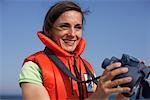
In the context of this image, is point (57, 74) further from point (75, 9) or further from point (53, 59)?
point (75, 9)

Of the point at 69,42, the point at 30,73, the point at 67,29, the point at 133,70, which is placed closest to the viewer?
the point at 133,70

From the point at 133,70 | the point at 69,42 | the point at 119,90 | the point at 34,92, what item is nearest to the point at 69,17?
the point at 69,42

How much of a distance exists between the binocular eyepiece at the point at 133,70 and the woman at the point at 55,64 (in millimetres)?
539

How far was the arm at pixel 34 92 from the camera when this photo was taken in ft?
10.9

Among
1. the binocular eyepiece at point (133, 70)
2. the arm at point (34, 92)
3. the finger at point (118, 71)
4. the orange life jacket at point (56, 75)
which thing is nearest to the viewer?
the finger at point (118, 71)

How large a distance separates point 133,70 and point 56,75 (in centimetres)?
101

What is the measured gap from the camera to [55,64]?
12.3 feet

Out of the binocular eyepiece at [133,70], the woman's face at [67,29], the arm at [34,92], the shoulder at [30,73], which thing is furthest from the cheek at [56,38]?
the binocular eyepiece at [133,70]

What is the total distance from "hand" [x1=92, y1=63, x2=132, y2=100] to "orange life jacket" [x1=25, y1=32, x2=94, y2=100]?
2.83 ft

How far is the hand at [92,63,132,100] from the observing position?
2.75 m

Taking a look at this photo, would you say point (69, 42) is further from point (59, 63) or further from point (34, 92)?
point (34, 92)

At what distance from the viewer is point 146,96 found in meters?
3.21

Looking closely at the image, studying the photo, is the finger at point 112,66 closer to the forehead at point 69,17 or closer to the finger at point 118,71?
the finger at point 118,71

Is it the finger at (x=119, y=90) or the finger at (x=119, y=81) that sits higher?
the finger at (x=119, y=81)
